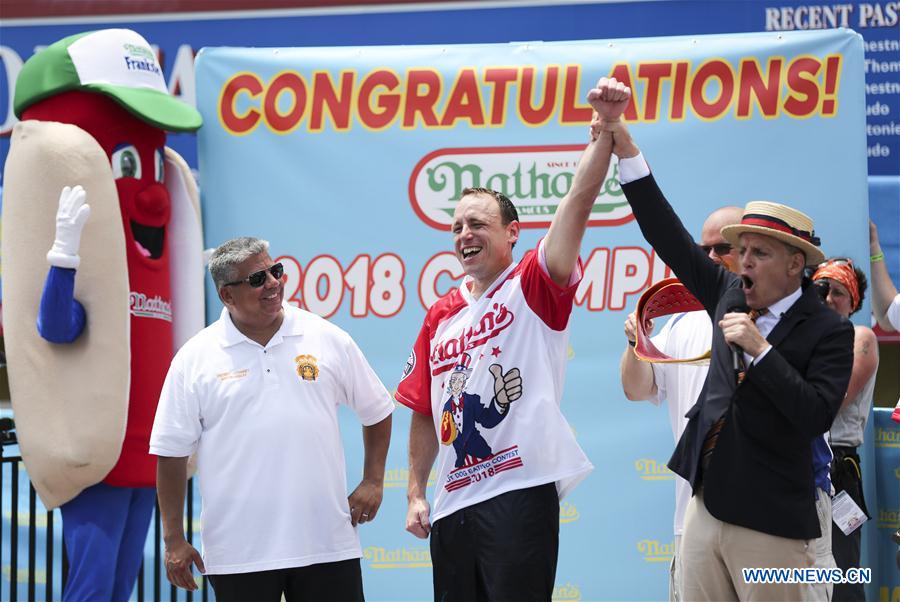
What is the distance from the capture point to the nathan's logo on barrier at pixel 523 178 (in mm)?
4973

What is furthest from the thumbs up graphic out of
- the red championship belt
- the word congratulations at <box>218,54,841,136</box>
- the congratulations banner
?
the word congratulations at <box>218,54,841,136</box>

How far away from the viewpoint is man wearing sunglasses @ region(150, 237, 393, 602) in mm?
3309

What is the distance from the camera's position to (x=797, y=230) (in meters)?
2.88

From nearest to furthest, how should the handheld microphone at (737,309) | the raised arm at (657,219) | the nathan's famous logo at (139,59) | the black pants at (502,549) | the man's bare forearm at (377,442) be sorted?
the handheld microphone at (737,309)
the raised arm at (657,219)
the black pants at (502,549)
the man's bare forearm at (377,442)
the nathan's famous logo at (139,59)

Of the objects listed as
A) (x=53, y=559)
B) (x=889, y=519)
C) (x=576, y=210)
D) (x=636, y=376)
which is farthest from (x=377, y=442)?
(x=53, y=559)

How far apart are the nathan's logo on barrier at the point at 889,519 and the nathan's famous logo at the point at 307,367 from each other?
2.86 meters

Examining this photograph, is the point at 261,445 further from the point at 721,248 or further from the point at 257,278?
the point at 721,248

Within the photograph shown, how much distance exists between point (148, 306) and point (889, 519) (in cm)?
341

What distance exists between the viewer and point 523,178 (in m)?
5.00

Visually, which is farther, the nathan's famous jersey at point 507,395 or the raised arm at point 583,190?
the nathan's famous jersey at point 507,395

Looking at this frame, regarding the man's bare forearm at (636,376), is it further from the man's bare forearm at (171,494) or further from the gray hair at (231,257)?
the man's bare forearm at (171,494)

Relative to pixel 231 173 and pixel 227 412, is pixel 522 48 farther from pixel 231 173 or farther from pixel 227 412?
pixel 227 412

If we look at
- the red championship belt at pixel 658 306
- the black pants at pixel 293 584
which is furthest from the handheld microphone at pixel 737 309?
the black pants at pixel 293 584

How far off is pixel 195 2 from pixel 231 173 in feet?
4.32
